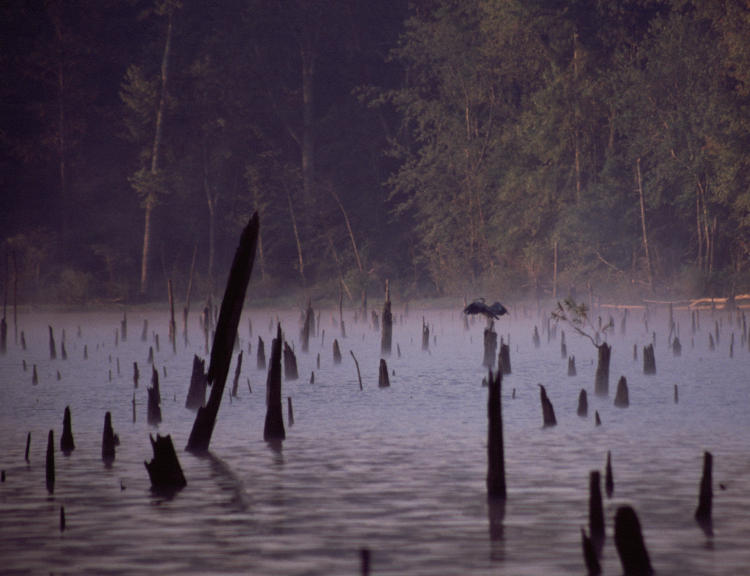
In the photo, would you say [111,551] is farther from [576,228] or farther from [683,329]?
[576,228]

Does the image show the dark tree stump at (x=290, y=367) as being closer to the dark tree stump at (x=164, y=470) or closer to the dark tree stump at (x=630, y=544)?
the dark tree stump at (x=164, y=470)

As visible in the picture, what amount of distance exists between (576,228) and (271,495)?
46.2 meters

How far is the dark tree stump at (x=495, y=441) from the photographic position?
12.1m

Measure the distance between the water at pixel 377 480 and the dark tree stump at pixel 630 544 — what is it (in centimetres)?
39

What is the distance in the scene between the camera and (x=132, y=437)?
64.8ft

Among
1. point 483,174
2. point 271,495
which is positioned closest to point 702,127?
point 483,174

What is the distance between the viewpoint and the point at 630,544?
10.0 meters

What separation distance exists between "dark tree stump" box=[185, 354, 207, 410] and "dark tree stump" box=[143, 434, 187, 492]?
24.2ft

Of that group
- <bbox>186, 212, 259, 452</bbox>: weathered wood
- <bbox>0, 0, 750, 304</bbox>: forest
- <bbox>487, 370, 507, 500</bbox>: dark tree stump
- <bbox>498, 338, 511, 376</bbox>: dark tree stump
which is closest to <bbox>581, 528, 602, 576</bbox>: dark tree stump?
<bbox>487, 370, 507, 500</bbox>: dark tree stump

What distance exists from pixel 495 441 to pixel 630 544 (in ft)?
8.66

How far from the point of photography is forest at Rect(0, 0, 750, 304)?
5684cm

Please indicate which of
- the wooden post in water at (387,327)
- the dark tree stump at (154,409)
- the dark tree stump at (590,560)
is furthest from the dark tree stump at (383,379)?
the dark tree stump at (590,560)

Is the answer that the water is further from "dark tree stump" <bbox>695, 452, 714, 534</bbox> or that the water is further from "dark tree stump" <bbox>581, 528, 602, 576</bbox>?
"dark tree stump" <bbox>581, 528, 602, 576</bbox>

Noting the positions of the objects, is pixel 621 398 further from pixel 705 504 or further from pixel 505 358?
pixel 705 504
